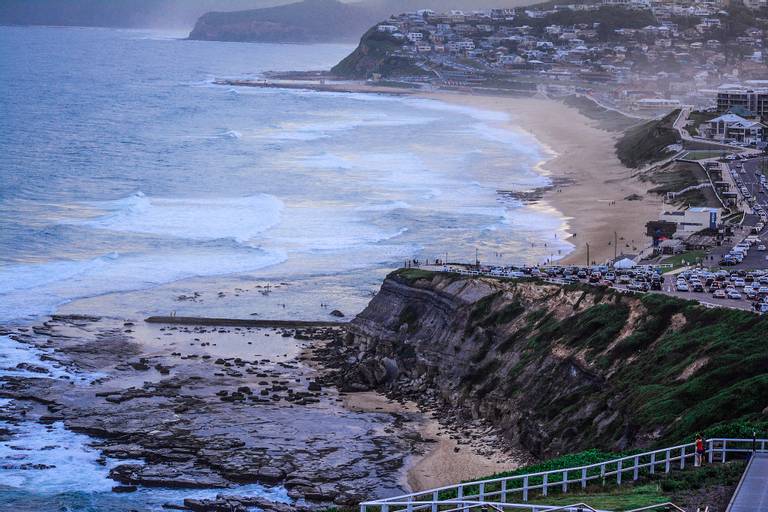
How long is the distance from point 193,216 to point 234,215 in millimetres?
3062

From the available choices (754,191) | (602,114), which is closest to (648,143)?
(754,191)

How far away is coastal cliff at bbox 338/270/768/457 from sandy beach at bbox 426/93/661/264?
18529mm

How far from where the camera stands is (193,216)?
9362 cm

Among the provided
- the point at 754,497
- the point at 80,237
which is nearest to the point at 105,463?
the point at 754,497

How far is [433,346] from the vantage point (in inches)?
2147

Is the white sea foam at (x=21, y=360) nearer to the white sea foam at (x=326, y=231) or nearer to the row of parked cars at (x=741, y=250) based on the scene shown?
the white sea foam at (x=326, y=231)

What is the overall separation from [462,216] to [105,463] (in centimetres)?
5339

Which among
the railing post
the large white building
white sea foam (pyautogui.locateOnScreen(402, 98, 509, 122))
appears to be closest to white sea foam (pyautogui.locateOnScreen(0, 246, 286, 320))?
the large white building

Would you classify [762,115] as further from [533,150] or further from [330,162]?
[330,162]

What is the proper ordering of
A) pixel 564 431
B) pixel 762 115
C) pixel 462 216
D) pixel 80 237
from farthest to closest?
pixel 762 115
pixel 462 216
pixel 80 237
pixel 564 431

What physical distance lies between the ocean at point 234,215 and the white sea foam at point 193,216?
0.51ft

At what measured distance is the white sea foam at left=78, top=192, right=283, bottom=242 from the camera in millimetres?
87562

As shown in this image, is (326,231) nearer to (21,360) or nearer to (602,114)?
(21,360)

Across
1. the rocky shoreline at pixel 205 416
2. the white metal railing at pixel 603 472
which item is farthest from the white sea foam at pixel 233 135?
the white metal railing at pixel 603 472
